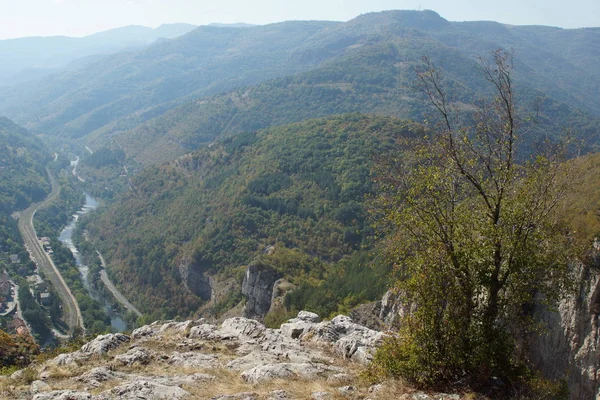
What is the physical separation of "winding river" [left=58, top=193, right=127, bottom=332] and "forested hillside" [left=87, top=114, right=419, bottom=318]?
604cm

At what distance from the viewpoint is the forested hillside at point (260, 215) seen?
278 ft

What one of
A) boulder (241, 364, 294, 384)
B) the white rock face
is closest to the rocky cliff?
the white rock face

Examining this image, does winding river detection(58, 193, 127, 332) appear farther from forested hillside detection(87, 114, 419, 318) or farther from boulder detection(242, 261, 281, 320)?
boulder detection(242, 261, 281, 320)

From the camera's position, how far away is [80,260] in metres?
132

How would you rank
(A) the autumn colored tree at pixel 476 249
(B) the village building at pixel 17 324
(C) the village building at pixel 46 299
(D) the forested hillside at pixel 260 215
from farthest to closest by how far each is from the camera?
(C) the village building at pixel 46 299
(D) the forested hillside at pixel 260 215
(B) the village building at pixel 17 324
(A) the autumn colored tree at pixel 476 249

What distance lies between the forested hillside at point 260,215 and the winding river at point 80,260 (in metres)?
6.04

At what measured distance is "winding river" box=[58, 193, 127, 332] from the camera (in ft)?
321

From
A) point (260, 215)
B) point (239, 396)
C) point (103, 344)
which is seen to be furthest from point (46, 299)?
point (239, 396)

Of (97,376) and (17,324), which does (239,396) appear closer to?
(97,376)

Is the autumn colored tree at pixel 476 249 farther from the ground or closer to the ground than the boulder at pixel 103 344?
farther from the ground

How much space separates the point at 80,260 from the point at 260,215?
210ft

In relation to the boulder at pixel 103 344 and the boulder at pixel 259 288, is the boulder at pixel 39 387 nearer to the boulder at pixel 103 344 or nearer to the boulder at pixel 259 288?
the boulder at pixel 103 344

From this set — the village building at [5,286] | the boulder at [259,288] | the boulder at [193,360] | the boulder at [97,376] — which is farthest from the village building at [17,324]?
the boulder at [97,376]

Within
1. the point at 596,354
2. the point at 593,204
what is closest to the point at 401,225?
the point at 596,354
